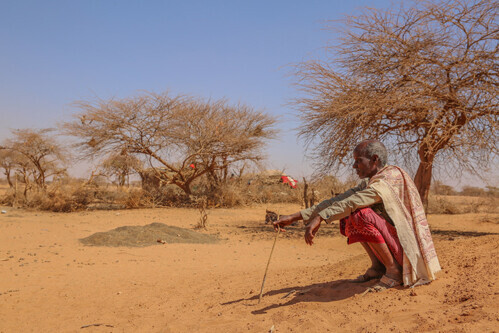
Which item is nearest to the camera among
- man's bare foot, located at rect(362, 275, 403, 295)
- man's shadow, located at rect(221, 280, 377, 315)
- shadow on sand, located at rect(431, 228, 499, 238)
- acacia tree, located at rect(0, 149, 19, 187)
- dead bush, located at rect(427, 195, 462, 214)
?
man's bare foot, located at rect(362, 275, 403, 295)

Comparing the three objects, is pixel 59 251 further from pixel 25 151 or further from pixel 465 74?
pixel 25 151

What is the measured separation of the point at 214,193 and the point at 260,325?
15880 mm

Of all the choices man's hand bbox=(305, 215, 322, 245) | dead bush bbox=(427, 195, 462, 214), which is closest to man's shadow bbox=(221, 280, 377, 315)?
man's hand bbox=(305, 215, 322, 245)

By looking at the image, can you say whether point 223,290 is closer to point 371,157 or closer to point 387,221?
point 387,221

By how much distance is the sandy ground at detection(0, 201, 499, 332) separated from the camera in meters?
2.80

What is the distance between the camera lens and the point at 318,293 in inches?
141

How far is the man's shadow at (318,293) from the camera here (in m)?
3.38

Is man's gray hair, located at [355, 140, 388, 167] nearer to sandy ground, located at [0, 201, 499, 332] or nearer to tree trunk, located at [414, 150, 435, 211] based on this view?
sandy ground, located at [0, 201, 499, 332]

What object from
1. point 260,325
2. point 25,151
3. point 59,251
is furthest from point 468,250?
point 25,151

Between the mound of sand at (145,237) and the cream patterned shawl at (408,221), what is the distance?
21.4 feet

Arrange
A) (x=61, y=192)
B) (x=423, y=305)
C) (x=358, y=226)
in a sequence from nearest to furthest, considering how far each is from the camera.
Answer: (x=423, y=305), (x=358, y=226), (x=61, y=192)

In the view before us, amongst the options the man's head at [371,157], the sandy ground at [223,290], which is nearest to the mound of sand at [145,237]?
the sandy ground at [223,290]

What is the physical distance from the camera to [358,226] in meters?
3.07

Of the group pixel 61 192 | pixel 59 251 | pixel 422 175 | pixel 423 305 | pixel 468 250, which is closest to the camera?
pixel 423 305
